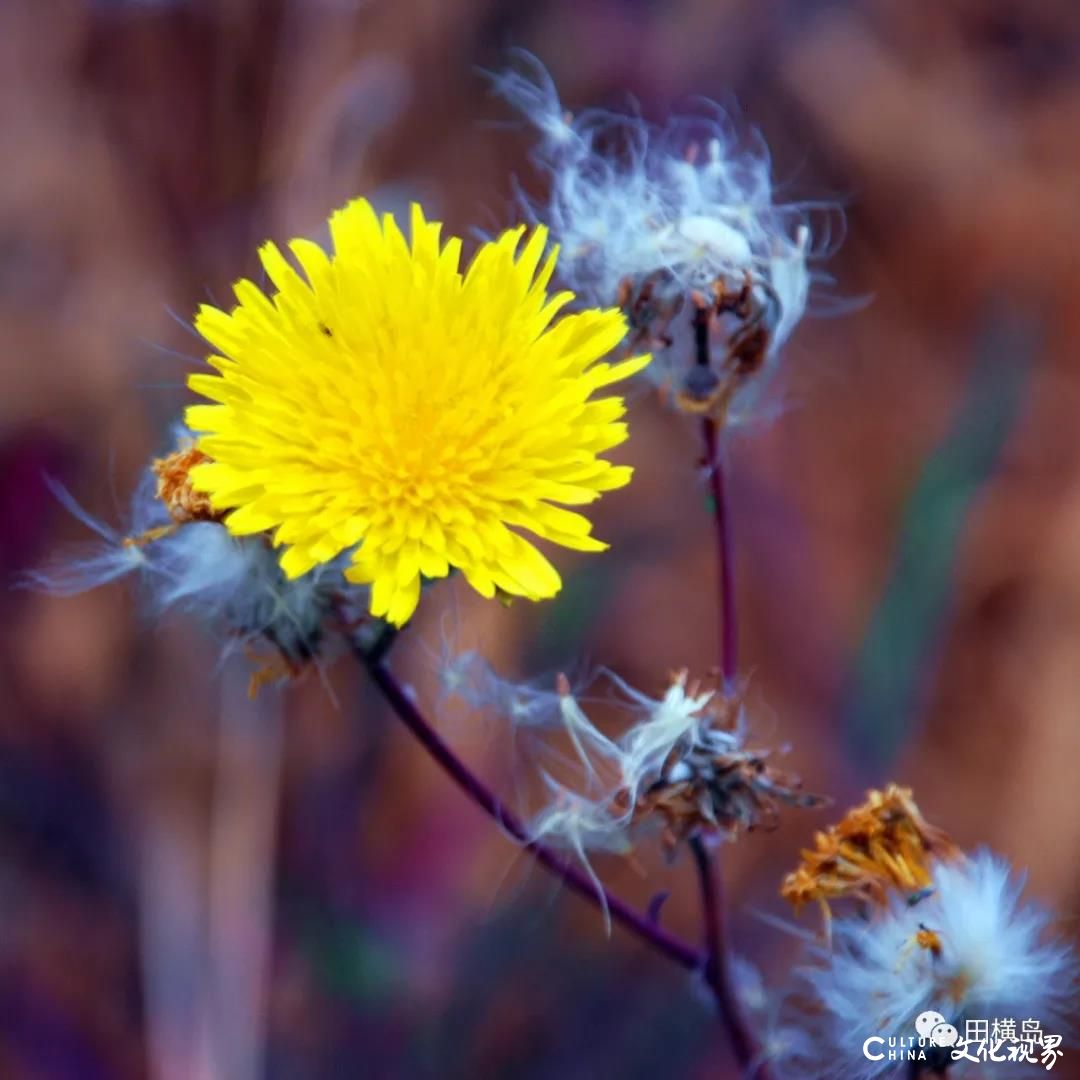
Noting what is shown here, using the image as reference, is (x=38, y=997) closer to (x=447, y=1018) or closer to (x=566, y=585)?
(x=447, y=1018)

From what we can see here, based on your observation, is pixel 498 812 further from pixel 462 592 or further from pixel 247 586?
pixel 462 592

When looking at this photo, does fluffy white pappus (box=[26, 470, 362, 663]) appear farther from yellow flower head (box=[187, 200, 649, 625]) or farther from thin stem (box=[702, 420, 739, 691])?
thin stem (box=[702, 420, 739, 691])

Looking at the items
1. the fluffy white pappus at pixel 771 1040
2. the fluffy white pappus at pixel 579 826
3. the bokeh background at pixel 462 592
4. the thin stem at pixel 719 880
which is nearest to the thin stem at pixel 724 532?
the thin stem at pixel 719 880

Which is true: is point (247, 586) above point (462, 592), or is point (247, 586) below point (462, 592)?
below

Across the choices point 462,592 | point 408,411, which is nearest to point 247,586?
point 408,411

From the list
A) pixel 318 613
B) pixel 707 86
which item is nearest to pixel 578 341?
pixel 318 613

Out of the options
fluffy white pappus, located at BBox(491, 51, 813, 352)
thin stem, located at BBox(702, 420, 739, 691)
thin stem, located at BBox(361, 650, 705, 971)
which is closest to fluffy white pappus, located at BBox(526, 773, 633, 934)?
thin stem, located at BBox(361, 650, 705, 971)
